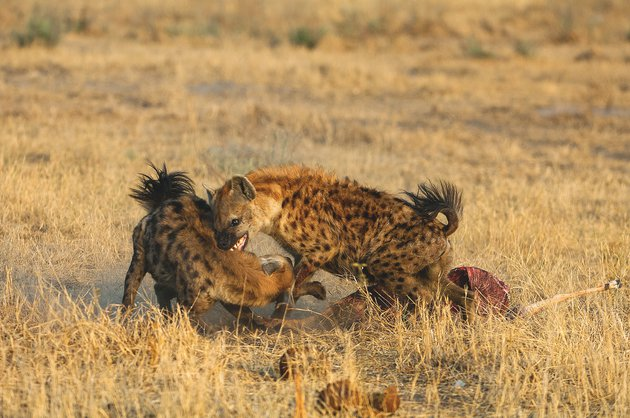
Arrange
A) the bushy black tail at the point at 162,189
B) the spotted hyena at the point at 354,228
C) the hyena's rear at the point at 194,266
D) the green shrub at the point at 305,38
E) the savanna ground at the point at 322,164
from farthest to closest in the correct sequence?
the green shrub at the point at 305,38, the bushy black tail at the point at 162,189, the spotted hyena at the point at 354,228, the hyena's rear at the point at 194,266, the savanna ground at the point at 322,164

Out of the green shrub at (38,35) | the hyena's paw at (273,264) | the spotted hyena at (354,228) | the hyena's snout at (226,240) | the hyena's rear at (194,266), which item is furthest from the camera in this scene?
the green shrub at (38,35)

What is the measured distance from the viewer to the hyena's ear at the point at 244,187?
6.28 meters

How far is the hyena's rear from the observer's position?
5.79 m

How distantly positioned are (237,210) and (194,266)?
685mm

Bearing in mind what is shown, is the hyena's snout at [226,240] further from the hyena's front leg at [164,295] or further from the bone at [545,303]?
the bone at [545,303]

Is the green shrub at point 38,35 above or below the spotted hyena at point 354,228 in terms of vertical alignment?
above

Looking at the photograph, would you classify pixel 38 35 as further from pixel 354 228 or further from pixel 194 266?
pixel 194 266

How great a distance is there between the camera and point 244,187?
6332 mm

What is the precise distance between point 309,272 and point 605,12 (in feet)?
81.9

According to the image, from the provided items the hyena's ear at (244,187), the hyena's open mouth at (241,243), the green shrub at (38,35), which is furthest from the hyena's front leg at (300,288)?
the green shrub at (38,35)

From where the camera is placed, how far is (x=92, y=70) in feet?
59.5

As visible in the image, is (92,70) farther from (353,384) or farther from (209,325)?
(353,384)

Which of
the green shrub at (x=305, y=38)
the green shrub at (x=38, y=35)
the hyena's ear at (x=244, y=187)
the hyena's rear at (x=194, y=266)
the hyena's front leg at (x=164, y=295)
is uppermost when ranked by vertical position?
the green shrub at (x=305, y=38)

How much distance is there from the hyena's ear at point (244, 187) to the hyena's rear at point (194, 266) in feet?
0.90
